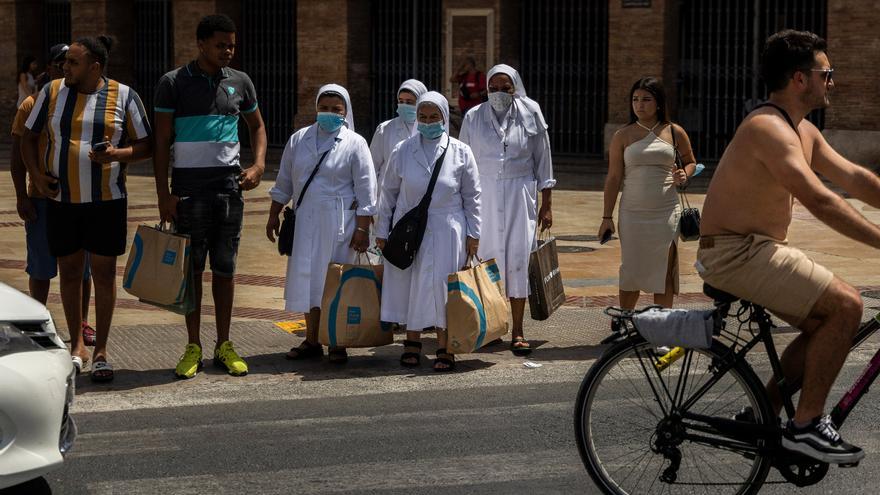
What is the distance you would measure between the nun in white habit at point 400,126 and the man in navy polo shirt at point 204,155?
1.88 meters

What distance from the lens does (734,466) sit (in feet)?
18.5

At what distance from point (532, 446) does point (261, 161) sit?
2.83m

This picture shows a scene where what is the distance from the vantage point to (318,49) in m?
28.7

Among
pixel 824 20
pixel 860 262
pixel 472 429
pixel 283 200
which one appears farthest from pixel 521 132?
pixel 824 20

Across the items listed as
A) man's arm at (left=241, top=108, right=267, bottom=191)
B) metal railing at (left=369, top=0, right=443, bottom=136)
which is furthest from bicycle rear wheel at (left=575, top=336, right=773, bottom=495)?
metal railing at (left=369, top=0, right=443, bottom=136)

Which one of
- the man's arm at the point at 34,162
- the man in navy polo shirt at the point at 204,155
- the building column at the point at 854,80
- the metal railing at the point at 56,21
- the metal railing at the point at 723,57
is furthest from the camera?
the metal railing at the point at 56,21

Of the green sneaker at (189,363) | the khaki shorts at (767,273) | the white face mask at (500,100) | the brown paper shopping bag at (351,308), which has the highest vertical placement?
the white face mask at (500,100)

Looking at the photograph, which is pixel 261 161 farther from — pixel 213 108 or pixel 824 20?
pixel 824 20

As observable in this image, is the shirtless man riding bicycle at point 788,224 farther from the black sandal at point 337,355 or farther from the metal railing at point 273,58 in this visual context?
the metal railing at point 273,58

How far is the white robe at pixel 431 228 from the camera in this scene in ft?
29.7

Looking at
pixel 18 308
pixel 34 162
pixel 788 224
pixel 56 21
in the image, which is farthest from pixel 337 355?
pixel 56 21

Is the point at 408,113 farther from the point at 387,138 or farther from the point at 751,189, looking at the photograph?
the point at 751,189

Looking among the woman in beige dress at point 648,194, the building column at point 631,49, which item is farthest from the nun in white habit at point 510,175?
the building column at point 631,49

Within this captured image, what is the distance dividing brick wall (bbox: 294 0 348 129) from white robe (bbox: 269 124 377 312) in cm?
1911
